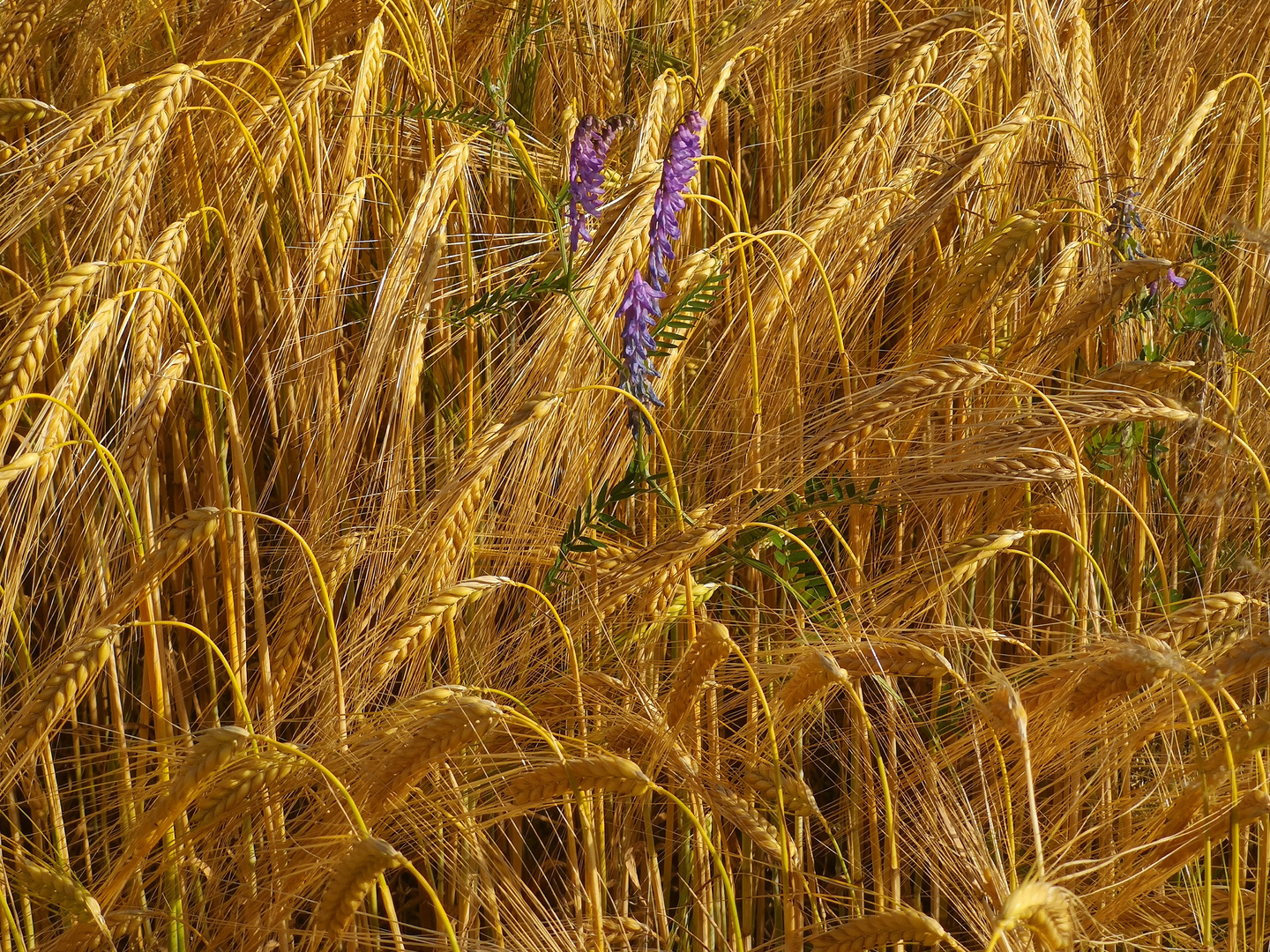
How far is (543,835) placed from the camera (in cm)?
168

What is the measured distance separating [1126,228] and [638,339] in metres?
0.73

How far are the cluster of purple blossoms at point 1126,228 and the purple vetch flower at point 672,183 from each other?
60 centimetres

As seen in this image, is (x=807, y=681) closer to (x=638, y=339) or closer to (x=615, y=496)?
(x=615, y=496)

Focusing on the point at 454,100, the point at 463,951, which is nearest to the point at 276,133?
the point at 454,100

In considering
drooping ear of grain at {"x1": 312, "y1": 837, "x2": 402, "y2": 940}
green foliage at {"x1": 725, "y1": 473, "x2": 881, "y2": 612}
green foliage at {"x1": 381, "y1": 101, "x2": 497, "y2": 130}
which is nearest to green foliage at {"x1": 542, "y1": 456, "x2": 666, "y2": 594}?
green foliage at {"x1": 725, "y1": 473, "x2": 881, "y2": 612}

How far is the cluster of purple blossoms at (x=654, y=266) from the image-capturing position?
4.12ft

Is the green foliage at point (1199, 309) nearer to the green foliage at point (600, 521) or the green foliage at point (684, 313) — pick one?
the green foliage at point (684, 313)

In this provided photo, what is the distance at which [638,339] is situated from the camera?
126cm

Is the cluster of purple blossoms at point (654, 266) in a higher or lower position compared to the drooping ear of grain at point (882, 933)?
higher

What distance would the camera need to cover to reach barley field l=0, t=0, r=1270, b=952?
111 centimetres

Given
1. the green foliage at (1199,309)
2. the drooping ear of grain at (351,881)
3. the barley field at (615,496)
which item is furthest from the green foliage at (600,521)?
the green foliage at (1199,309)

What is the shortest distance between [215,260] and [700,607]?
84 centimetres

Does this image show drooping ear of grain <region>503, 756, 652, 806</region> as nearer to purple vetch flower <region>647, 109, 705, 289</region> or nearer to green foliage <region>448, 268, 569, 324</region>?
green foliage <region>448, 268, 569, 324</region>

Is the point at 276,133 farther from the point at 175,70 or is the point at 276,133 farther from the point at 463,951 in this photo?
the point at 463,951
